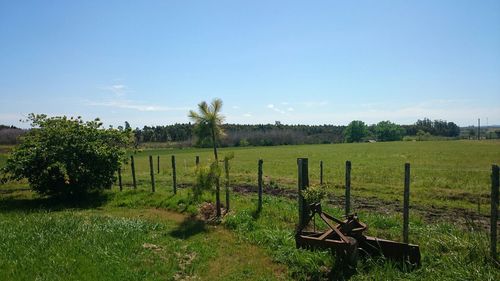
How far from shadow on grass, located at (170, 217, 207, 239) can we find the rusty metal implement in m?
4.13

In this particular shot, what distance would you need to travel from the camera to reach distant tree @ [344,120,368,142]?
159375mm

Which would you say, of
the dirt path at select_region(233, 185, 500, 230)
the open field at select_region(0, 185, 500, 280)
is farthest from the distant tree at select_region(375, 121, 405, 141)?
the open field at select_region(0, 185, 500, 280)

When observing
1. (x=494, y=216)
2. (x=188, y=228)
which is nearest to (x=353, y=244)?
(x=494, y=216)

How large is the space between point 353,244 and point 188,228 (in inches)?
232

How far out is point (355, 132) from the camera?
159375 millimetres

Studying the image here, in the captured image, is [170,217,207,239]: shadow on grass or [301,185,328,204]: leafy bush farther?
[170,217,207,239]: shadow on grass

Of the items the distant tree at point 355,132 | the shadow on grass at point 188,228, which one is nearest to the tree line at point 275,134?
the distant tree at point 355,132

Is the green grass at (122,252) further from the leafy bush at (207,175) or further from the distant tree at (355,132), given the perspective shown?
the distant tree at (355,132)

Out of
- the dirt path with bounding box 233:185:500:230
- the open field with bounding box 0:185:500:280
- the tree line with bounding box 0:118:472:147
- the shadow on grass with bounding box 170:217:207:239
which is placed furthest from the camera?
the tree line with bounding box 0:118:472:147

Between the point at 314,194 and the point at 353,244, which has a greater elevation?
the point at 314,194

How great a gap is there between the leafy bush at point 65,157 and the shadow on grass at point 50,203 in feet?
1.13

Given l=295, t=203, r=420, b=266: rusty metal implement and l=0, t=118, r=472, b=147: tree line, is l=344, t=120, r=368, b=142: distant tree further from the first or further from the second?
l=295, t=203, r=420, b=266: rusty metal implement

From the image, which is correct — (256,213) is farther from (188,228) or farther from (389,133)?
(389,133)

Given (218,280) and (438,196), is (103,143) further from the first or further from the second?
(438,196)
